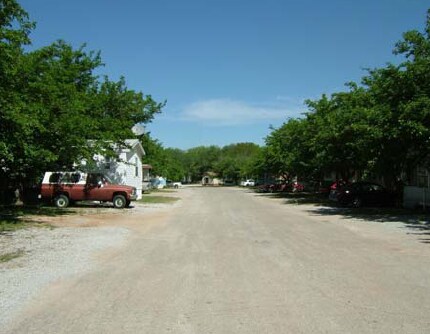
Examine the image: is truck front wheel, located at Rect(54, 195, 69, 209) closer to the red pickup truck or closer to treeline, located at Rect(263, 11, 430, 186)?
the red pickup truck

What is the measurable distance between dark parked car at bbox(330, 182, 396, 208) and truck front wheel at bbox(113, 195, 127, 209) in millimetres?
12037

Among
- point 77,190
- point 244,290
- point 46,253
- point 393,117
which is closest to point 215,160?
point 77,190

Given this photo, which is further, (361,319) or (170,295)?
(170,295)

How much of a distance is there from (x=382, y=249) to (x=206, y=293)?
6168mm

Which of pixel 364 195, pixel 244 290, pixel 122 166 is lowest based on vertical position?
pixel 244 290

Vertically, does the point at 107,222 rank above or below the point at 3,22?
below

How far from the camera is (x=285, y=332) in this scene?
5.65 meters

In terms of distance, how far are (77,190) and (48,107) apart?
7681 millimetres

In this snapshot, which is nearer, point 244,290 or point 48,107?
point 244,290

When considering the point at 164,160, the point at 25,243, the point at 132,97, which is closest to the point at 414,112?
the point at 25,243

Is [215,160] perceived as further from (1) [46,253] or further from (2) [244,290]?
(2) [244,290]

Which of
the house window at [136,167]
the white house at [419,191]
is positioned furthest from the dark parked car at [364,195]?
the house window at [136,167]

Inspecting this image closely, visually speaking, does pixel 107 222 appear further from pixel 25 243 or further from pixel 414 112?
pixel 414 112

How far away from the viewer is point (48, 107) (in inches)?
806
